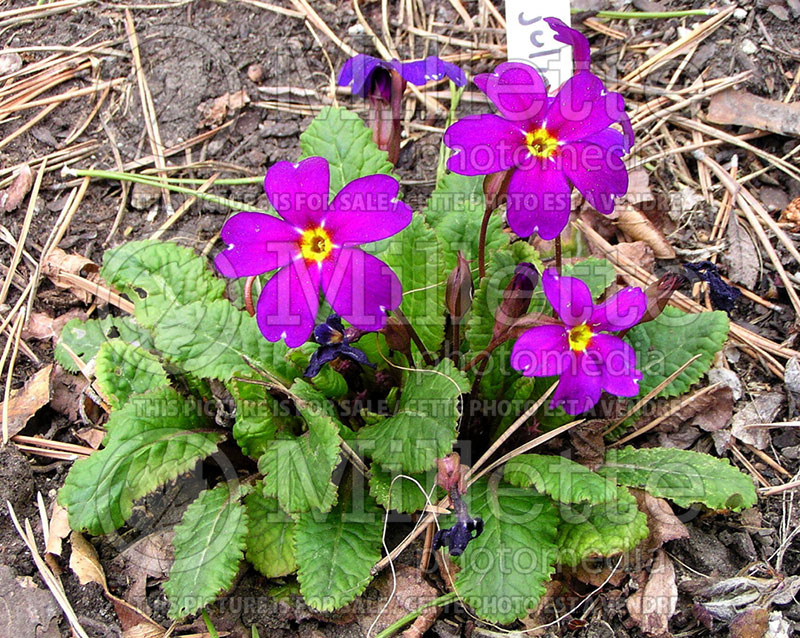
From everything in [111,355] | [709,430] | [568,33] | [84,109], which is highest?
[568,33]

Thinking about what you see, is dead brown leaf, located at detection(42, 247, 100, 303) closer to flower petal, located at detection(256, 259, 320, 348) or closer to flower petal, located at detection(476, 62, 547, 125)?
flower petal, located at detection(256, 259, 320, 348)

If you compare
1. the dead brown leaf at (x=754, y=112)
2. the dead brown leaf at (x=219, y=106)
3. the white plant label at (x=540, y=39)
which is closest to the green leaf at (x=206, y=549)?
the dead brown leaf at (x=219, y=106)

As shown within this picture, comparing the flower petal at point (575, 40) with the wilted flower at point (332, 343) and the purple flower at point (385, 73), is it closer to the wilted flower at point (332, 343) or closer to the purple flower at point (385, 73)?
the purple flower at point (385, 73)

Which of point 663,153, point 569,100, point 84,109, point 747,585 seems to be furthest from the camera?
point 84,109

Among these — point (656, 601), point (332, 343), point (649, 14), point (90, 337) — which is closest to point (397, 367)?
point (332, 343)

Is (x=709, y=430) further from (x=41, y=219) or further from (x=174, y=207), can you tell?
(x=41, y=219)

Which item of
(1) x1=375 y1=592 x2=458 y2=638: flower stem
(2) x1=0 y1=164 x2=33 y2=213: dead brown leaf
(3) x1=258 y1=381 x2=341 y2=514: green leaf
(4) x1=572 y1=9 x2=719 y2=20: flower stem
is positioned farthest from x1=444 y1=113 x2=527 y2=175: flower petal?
(2) x1=0 y1=164 x2=33 y2=213: dead brown leaf

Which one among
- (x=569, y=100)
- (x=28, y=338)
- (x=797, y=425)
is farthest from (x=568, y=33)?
(x=28, y=338)
